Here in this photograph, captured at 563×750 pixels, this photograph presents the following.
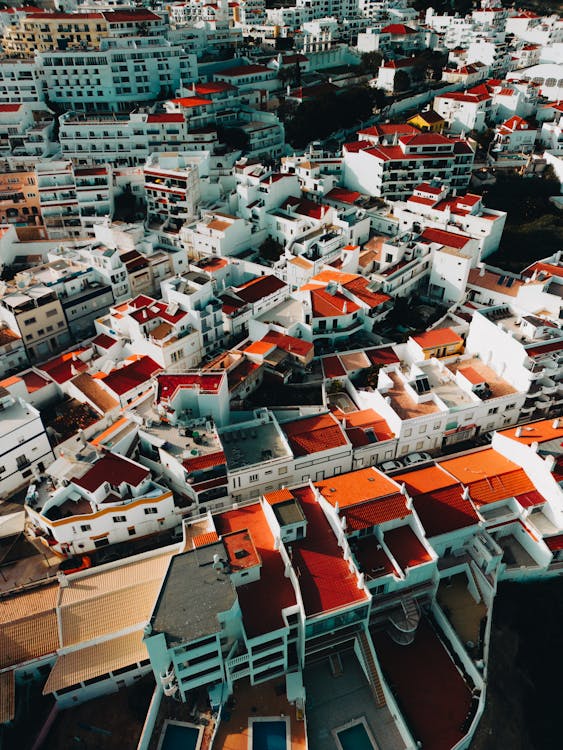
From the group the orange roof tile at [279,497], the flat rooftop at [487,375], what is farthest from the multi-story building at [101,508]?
the flat rooftop at [487,375]

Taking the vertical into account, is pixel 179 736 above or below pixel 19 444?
below

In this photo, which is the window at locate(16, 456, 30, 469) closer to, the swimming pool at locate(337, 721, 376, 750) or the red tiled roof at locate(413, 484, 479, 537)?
the swimming pool at locate(337, 721, 376, 750)

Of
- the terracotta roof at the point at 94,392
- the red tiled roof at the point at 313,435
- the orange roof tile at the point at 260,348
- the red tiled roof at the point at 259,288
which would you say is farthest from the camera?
the red tiled roof at the point at 259,288

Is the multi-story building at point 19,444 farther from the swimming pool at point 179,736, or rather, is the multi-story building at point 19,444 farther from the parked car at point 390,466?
the parked car at point 390,466

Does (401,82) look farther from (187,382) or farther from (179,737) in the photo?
(179,737)

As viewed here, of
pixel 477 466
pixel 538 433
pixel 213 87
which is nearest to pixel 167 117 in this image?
pixel 213 87
